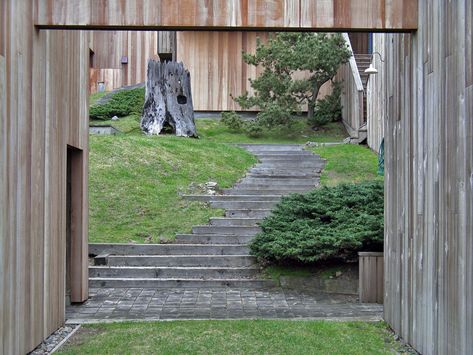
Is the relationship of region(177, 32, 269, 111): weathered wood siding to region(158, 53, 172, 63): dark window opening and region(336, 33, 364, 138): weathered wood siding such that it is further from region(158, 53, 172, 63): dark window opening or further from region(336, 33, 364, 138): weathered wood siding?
region(336, 33, 364, 138): weathered wood siding

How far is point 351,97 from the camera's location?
19062mm

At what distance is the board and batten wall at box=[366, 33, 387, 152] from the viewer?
15.1m

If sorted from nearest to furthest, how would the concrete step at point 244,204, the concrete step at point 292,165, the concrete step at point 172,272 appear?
the concrete step at point 172,272 → the concrete step at point 244,204 → the concrete step at point 292,165

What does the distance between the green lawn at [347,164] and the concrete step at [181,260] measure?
4227mm

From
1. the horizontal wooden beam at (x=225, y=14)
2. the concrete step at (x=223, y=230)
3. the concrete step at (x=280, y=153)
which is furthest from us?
the concrete step at (x=280, y=153)

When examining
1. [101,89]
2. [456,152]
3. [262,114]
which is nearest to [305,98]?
[262,114]

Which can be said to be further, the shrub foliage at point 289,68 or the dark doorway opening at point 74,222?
the shrub foliage at point 289,68

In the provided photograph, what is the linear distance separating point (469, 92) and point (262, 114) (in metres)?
15.2

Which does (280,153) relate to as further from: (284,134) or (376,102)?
(284,134)

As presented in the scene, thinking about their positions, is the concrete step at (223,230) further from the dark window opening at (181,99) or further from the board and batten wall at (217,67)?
the board and batten wall at (217,67)

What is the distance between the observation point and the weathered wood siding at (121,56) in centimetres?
→ 2528

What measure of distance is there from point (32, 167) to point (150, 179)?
8.06 m

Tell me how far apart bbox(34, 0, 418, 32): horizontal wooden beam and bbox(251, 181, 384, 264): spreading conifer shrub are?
140 inches

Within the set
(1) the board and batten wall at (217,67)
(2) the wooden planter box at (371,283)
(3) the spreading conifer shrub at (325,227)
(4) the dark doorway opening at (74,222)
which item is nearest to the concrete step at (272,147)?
(1) the board and batten wall at (217,67)
